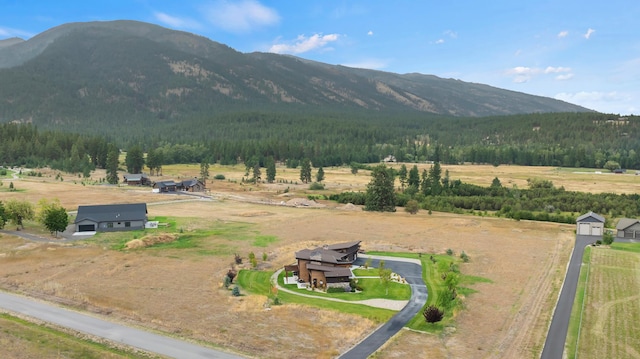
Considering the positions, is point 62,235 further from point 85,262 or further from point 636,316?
point 636,316

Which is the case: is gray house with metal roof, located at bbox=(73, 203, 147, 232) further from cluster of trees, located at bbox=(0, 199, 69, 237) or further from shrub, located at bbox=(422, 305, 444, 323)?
shrub, located at bbox=(422, 305, 444, 323)

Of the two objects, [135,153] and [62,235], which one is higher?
[135,153]

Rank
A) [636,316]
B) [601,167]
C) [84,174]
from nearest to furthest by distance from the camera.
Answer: [636,316]
[84,174]
[601,167]

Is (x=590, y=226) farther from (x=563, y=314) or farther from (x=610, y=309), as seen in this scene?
(x=563, y=314)

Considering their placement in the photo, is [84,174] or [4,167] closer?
[84,174]

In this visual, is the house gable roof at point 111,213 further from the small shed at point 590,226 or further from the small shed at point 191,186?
the small shed at point 590,226

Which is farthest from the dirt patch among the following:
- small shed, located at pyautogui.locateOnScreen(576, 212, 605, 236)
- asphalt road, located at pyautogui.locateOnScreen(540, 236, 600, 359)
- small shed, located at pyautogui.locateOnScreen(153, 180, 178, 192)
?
small shed, located at pyautogui.locateOnScreen(576, 212, 605, 236)

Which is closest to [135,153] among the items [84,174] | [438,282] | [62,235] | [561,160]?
[84,174]

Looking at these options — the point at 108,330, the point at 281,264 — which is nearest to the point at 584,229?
the point at 281,264
